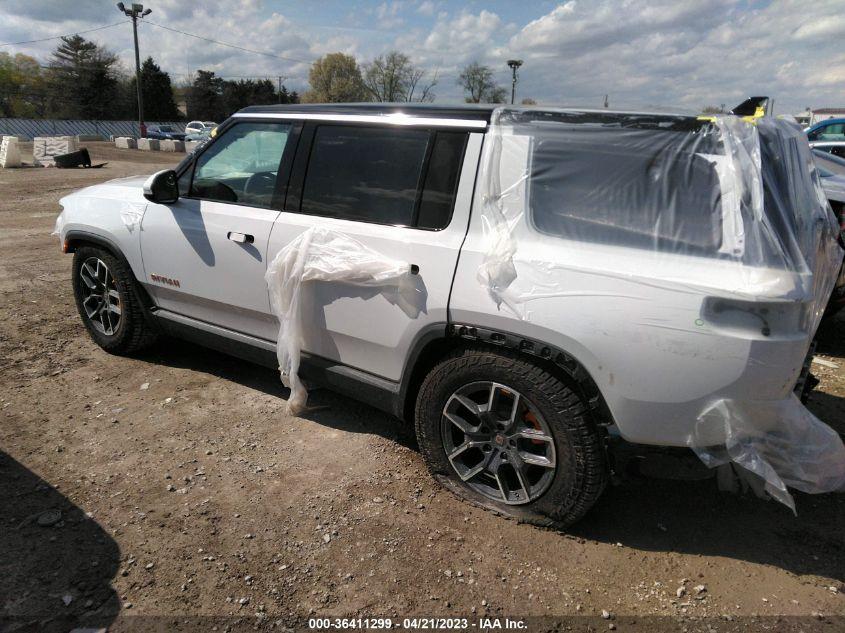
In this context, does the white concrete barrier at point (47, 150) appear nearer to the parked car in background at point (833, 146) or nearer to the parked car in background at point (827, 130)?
the parked car in background at point (833, 146)

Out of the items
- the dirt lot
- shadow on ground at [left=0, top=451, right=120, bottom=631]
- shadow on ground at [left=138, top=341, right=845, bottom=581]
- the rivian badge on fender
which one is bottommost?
shadow on ground at [left=0, top=451, right=120, bottom=631]

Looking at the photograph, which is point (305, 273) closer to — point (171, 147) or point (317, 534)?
point (317, 534)

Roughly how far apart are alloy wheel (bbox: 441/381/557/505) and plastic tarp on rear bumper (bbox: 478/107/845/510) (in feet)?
1.51

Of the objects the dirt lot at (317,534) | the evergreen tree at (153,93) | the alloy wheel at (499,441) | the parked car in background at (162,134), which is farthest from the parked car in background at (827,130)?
the evergreen tree at (153,93)

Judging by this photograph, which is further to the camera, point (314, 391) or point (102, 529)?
point (314, 391)

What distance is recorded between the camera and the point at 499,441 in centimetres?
278

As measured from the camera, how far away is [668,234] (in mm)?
2330

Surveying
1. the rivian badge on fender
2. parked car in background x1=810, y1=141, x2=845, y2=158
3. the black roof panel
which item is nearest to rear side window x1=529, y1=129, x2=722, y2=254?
the black roof panel

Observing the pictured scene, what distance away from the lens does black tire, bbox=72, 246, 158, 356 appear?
167 inches

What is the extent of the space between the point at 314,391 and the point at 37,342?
241 cm

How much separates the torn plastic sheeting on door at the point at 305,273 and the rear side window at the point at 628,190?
763mm

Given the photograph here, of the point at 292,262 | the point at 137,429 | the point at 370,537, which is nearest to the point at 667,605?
the point at 370,537

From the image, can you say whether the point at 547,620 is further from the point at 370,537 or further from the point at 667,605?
the point at 370,537

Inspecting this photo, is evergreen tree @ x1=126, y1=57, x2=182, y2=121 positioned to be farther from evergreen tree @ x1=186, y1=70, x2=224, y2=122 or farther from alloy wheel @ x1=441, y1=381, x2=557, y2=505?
alloy wheel @ x1=441, y1=381, x2=557, y2=505
